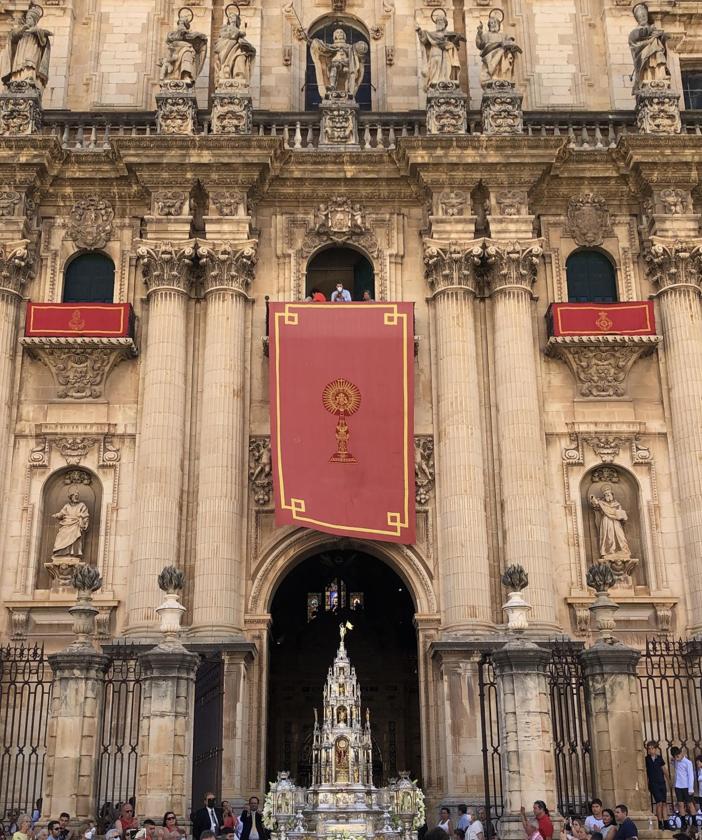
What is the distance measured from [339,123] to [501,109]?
154 inches

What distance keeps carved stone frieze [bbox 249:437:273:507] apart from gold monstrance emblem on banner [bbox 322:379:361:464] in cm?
173

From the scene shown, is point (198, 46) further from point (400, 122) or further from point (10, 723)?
point (10, 723)

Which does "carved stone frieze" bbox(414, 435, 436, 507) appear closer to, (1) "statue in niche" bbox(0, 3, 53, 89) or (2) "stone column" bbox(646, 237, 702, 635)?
(2) "stone column" bbox(646, 237, 702, 635)

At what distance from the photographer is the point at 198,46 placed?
1129 inches

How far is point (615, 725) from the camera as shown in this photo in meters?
18.8

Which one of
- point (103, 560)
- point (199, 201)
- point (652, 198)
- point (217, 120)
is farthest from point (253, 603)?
point (652, 198)

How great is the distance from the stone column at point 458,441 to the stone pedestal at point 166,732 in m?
6.97

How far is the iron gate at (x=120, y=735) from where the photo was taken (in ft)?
70.5

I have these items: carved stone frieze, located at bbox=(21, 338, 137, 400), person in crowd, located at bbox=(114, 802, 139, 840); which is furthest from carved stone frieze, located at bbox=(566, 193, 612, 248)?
person in crowd, located at bbox=(114, 802, 139, 840)

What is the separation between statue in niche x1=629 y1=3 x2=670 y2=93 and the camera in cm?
2845

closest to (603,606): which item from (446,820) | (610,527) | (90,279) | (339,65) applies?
(446,820)

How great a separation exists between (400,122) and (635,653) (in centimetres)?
1526

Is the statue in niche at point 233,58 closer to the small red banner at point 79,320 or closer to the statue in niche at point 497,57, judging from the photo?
the statue in niche at point 497,57

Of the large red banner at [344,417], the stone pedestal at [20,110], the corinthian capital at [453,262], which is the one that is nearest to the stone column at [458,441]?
the corinthian capital at [453,262]
